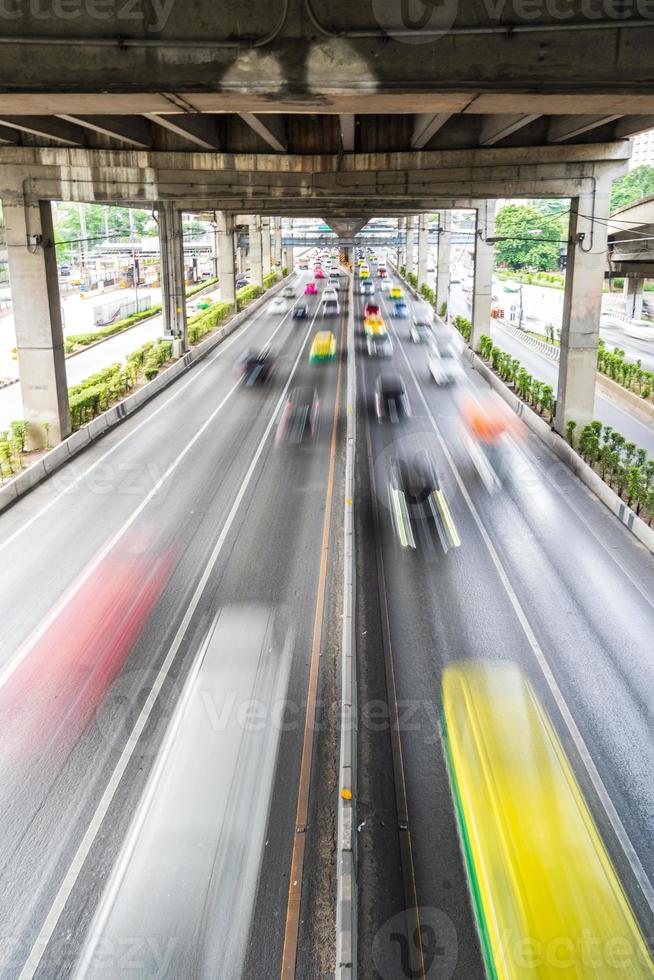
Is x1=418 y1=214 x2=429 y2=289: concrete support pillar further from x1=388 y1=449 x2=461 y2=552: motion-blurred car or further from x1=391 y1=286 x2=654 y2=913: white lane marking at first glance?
x1=391 y1=286 x2=654 y2=913: white lane marking

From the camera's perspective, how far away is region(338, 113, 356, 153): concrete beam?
19062 millimetres

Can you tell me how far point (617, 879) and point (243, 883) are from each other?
438cm

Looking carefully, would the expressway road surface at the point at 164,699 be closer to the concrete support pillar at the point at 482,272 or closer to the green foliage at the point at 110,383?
the green foliage at the point at 110,383

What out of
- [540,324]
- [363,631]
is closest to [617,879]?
[363,631]

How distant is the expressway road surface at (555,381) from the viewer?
31953mm

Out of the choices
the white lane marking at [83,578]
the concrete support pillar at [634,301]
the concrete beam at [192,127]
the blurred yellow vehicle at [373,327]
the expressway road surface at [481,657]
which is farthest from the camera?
the concrete support pillar at [634,301]

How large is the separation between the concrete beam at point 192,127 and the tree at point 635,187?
9759 cm

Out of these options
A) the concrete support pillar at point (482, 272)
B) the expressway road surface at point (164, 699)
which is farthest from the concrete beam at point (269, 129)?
the concrete support pillar at point (482, 272)

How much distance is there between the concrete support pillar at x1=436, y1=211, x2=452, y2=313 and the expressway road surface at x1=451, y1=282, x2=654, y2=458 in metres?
5.63

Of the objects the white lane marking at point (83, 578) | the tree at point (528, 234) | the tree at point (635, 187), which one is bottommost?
the white lane marking at point (83, 578)

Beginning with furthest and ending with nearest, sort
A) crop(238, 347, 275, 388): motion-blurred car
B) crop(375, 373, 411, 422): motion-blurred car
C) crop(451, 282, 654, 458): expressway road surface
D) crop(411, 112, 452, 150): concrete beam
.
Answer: crop(238, 347, 275, 388): motion-blurred car, crop(451, 282, 654, 458): expressway road surface, crop(375, 373, 411, 422): motion-blurred car, crop(411, 112, 452, 150): concrete beam

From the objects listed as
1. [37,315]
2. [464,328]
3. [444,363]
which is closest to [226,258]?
[464,328]

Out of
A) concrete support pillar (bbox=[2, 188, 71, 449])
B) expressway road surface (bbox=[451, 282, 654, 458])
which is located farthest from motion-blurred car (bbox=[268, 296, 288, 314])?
concrete support pillar (bbox=[2, 188, 71, 449])

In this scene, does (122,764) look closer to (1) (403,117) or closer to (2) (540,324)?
(1) (403,117)
